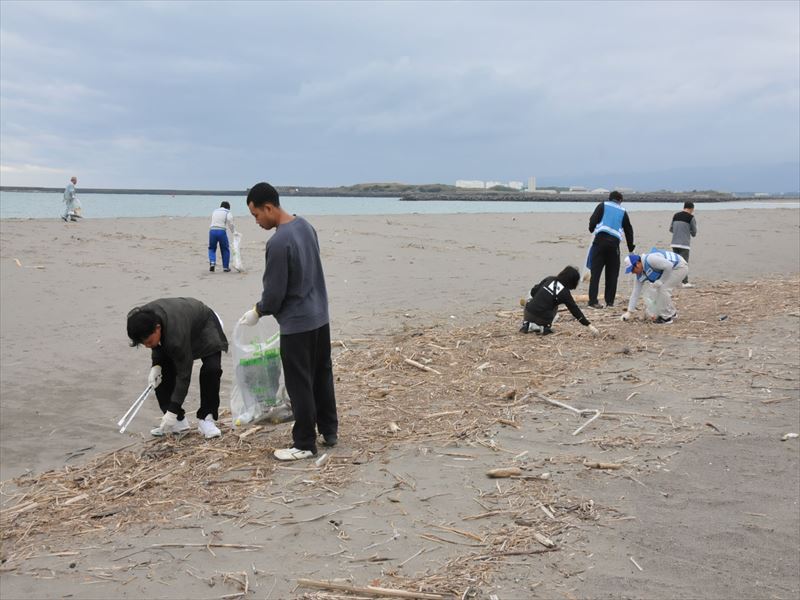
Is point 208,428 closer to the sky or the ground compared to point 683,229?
closer to the ground

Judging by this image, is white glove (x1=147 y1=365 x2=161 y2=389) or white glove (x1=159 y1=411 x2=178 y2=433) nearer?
white glove (x1=147 y1=365 x2=161 y2=389)

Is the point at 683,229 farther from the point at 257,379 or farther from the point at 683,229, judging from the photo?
the point at 257,379

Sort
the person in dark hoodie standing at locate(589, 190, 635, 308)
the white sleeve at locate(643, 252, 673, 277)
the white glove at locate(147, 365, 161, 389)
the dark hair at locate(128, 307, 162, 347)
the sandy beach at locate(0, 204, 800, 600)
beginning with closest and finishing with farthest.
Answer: the sandy beach at locate(0, 204, 800, 600) → the dark hair at locate(128, 307, 162, 347) → the white glove at locate(147, 365, 161, 389) → the white sleeve at locate(643, 252, 673, 277) → the person in dark hoodie standing at locate(589, 190, 635, 308)

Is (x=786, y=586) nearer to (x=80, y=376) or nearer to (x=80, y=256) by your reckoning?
(x=80, y=376)

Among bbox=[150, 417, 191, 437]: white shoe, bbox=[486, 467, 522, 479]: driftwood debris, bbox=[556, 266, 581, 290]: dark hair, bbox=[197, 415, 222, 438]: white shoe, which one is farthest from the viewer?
bbox=[556, 266, 581, 290]: dark hair

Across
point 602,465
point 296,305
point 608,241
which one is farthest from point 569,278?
point 296,305

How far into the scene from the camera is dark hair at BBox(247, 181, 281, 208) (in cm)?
477

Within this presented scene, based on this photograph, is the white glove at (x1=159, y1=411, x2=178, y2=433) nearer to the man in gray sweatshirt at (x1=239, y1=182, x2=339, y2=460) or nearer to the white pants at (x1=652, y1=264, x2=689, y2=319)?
the man in gray sweatshirt at (x1=239, y1=182, x2=339, y2=460)

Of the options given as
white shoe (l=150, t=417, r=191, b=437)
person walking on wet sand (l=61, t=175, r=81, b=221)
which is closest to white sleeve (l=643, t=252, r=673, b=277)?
white shoe (l=150, t=417, r=191, b=437)

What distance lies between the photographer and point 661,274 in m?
9.36

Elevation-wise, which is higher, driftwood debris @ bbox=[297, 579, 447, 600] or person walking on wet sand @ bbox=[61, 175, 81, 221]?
person walking on wet sand @ bbox=[61, 175, 81, 221]

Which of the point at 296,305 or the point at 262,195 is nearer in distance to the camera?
the point at 262,195

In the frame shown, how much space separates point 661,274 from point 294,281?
632cm

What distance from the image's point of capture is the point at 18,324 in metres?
10.2
